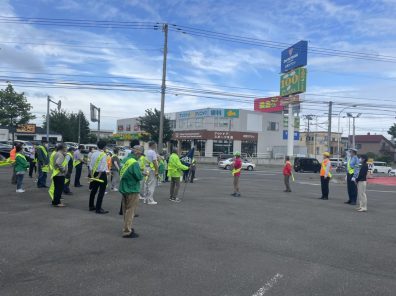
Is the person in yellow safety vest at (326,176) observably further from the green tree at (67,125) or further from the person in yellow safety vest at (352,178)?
the green tree at (67,125)

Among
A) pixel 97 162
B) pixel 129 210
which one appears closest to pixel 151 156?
pixel 97 162

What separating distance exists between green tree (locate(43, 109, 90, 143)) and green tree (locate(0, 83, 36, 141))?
26300 millimetres

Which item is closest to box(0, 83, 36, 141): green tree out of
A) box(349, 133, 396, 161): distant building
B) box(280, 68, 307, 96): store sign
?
box(280, 68, 307, 96): store sign

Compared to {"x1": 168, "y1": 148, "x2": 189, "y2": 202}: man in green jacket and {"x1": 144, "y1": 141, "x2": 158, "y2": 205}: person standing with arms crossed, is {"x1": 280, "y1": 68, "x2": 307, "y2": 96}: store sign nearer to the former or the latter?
{"x1": 168, "y1": 148, "x2": 189, "y2": 202}: man in green jacket

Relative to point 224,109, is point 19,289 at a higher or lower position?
lower

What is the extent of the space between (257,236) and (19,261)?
436 centimetres

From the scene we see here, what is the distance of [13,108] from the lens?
45781 millimetres

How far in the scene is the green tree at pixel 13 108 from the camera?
45.3m

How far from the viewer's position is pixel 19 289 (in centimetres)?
453

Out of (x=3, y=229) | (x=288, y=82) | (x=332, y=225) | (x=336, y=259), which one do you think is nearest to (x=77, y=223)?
(x=3, y=229)

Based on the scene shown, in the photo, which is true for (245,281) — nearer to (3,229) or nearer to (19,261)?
(19,261)

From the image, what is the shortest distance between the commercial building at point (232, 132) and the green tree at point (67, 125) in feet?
79.9

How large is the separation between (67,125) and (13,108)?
28730 millimetres

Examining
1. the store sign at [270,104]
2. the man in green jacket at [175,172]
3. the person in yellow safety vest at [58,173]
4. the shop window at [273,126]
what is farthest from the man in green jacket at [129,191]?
the store sign at [270,104]
